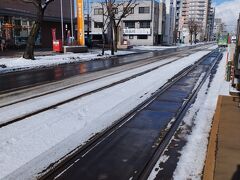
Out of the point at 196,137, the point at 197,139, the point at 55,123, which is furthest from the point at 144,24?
the point at 197,139

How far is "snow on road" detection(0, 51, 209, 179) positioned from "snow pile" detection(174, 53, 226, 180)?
1.92 metres

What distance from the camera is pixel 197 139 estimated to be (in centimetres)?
629

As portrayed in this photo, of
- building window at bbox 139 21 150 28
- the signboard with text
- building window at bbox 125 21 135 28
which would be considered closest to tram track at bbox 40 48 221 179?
the signboard with text

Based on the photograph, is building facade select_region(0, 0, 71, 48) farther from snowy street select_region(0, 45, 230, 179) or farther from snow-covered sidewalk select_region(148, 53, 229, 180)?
snow-covered sidewalk select_region(148, 53, 229, 180)

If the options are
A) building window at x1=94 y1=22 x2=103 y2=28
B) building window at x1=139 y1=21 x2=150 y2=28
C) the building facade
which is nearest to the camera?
the building facade

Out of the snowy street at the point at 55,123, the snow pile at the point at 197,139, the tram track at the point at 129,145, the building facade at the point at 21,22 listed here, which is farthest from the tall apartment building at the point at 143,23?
the tram track at the point at 129,145

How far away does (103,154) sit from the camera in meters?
5.60

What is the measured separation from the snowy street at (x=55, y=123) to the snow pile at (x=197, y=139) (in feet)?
6.26

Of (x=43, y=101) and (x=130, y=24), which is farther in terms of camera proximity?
(x=130, y=24)

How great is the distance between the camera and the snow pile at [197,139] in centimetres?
487

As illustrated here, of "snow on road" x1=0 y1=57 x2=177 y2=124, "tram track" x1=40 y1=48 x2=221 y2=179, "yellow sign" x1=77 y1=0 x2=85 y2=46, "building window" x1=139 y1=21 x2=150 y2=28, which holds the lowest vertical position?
"tram track" x1=40 y1=48 x2=221 y2=179

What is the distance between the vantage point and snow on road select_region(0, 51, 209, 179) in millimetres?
5180

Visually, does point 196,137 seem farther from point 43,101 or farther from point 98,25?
point 98,25

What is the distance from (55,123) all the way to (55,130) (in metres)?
0.54
